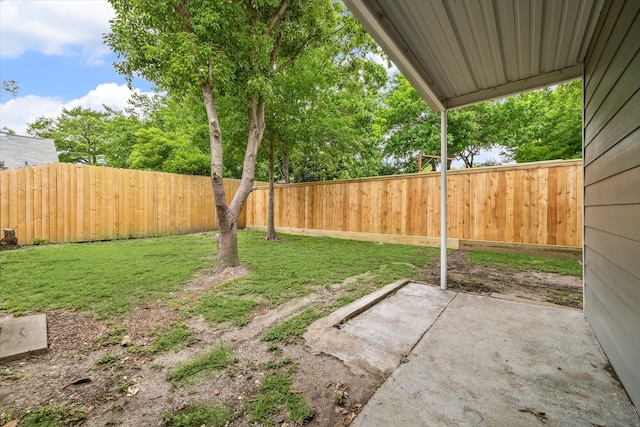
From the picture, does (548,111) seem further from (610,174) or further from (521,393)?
(521,393)

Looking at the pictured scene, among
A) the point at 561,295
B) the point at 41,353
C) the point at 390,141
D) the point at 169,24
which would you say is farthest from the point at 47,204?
the point at 390,141

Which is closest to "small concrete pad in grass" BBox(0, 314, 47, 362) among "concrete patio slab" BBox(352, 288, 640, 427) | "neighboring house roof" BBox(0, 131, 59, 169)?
"concrete patio slab" BBox(352, 288, 640, 427)

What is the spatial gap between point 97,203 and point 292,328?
6.88 m

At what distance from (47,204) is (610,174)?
343 inches

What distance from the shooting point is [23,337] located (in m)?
1.79

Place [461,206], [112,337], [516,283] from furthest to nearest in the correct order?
[461,206] < [516,283] < [112,337]

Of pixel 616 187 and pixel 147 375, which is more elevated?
pixel 616 187

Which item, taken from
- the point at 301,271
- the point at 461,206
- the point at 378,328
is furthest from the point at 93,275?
the point at 461,206

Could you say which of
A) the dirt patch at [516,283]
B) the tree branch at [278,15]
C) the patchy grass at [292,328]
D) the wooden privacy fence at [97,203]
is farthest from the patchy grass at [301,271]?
the tree branch at [278,15]

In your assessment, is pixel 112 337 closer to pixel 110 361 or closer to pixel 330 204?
pixel 110 361

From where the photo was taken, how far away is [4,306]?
2328mm

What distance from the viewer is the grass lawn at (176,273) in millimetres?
2449

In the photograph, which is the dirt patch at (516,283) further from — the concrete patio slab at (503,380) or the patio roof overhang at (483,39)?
the patio roof overhang at (483,39)

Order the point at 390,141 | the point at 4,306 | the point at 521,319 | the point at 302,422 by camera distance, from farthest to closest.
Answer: the point at 390,141 → the point at 4,306 → the point at 521,319 → the point at 302,422
